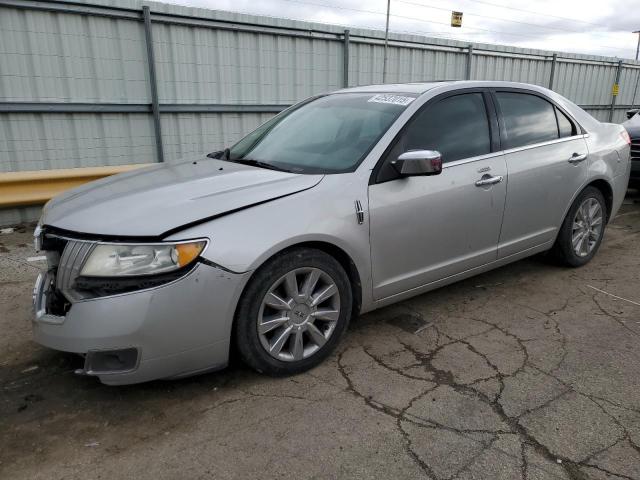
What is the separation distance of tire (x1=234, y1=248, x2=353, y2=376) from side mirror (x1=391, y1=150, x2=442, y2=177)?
70 cm

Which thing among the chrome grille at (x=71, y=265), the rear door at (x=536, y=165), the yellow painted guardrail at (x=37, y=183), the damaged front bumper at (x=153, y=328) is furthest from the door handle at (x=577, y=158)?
the yellow painted guardrail at (x=37, y=183)

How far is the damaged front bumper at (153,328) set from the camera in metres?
2.35

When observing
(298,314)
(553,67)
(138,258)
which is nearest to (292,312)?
(298,314)

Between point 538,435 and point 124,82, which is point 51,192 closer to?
point 124,82

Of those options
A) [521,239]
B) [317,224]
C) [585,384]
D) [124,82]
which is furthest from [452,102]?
[124,82]

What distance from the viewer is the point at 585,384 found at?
110 inches

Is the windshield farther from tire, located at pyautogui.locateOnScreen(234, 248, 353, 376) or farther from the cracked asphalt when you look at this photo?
the cracked asphalt

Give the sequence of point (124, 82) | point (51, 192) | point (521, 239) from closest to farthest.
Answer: point (521, 239), point (51, 192), point (124, 82)

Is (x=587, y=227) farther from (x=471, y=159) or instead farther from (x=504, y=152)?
(x=471, y=159)

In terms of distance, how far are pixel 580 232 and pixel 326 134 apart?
8.53ft

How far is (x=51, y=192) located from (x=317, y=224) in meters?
4.70

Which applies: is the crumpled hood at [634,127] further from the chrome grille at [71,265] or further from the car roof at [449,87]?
the chrome grille at [71,265]

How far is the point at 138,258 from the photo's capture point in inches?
94.6

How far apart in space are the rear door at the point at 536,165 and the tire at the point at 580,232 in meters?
0.14
